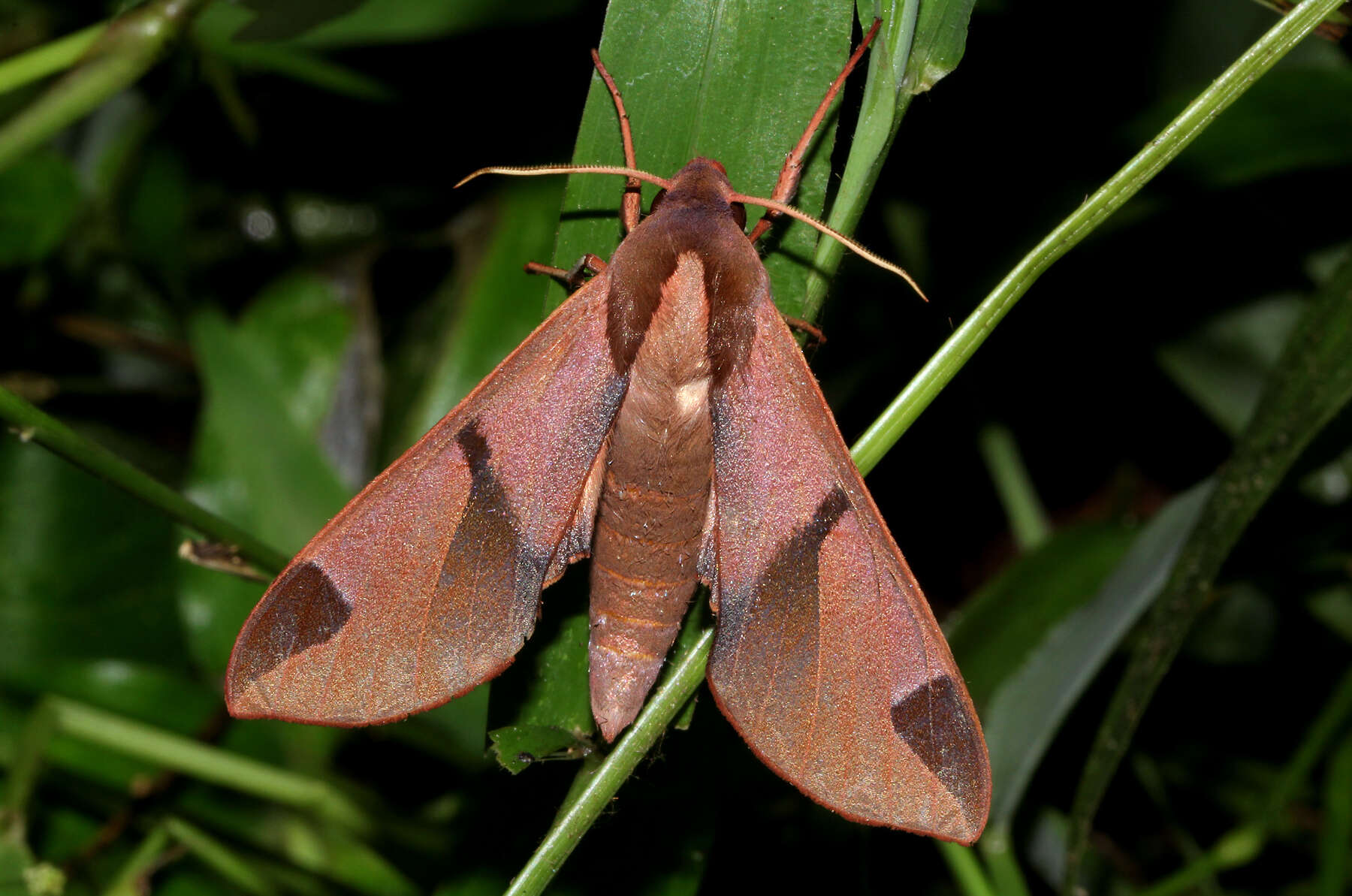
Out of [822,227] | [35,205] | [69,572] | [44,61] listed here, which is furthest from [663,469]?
[35,205]

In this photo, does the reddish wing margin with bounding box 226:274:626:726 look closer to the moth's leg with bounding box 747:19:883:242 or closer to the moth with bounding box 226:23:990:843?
the moth with bounding box 226:23:990:843

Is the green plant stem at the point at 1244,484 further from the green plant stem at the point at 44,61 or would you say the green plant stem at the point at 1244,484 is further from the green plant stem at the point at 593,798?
the green plant stem at the point at 44,61

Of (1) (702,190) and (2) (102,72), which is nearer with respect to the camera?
(2) (102,72)

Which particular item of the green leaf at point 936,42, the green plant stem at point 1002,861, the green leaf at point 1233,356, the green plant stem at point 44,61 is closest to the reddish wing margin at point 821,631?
the green leaf at point 936,42

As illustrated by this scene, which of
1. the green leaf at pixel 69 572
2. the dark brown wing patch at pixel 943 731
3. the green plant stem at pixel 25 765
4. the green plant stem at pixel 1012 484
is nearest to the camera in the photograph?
the dark brown wing patch at pixel 943 731

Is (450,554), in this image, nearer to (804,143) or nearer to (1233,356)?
(804,143)

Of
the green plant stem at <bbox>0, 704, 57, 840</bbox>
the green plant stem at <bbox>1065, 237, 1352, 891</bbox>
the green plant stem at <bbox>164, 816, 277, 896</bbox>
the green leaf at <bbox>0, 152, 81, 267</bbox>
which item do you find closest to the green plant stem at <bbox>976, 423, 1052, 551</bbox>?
the green plant stem at <bbox>1065, 237, 1352, 891</bbox>

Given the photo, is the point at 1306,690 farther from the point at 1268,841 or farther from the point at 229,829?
the point at 229,829

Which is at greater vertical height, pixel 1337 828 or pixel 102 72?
pixel 102 72
